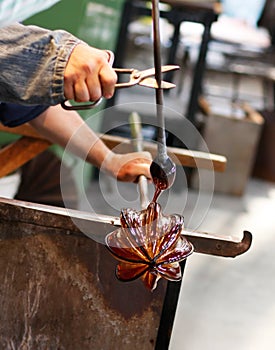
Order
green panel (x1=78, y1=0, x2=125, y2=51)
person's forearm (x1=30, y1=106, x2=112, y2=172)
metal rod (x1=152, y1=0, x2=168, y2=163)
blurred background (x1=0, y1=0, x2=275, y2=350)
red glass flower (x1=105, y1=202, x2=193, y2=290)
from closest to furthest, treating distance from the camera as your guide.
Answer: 1. metal rod (x1=152, y1=0, x2=168, y2=163)
2. red glass flower (x1=105, y1=202, x2=193, y2=290)
3. person's forearm (x1=30, y1=106, x2=112, y2=172)
4. blurred background (x1=0, y1=0, x2=275, y2=350)
5. green panel (x1=78, y1=0, x2=125, y2=51)

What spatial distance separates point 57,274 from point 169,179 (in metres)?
0.35

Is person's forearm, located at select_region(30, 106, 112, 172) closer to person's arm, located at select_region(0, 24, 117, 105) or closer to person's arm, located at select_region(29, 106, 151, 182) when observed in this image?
person's arm, located at select_region(29, 106, 151, 182)

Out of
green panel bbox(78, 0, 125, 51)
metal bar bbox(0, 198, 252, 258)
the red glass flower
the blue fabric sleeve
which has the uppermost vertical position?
the red glass flower

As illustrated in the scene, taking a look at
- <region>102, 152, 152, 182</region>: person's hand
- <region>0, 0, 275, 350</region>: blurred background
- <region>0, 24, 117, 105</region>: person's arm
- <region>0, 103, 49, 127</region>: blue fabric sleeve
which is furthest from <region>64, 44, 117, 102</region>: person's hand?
<region>0, 103, 49, 127</region>: blue fabric sleeve

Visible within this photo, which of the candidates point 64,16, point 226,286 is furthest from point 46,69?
point 226,286

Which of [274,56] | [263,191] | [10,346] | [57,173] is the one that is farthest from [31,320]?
[274,56]

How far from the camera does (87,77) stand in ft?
3.51

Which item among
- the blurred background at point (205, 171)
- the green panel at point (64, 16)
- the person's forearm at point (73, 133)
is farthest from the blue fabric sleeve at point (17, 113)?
the green panel at point (64, 16)

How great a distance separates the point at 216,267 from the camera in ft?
10.6

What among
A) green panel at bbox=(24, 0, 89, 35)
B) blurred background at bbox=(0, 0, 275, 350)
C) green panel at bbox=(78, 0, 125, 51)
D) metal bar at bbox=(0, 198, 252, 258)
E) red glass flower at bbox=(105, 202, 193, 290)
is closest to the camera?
red glass flower at bbox=(105, 202, 193, 290)

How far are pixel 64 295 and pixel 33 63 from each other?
60 centimetres

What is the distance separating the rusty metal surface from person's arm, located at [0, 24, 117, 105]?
0.43 meters

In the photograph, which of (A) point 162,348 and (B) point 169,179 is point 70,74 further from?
(A) point 162,348

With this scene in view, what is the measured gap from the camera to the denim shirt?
106cm
